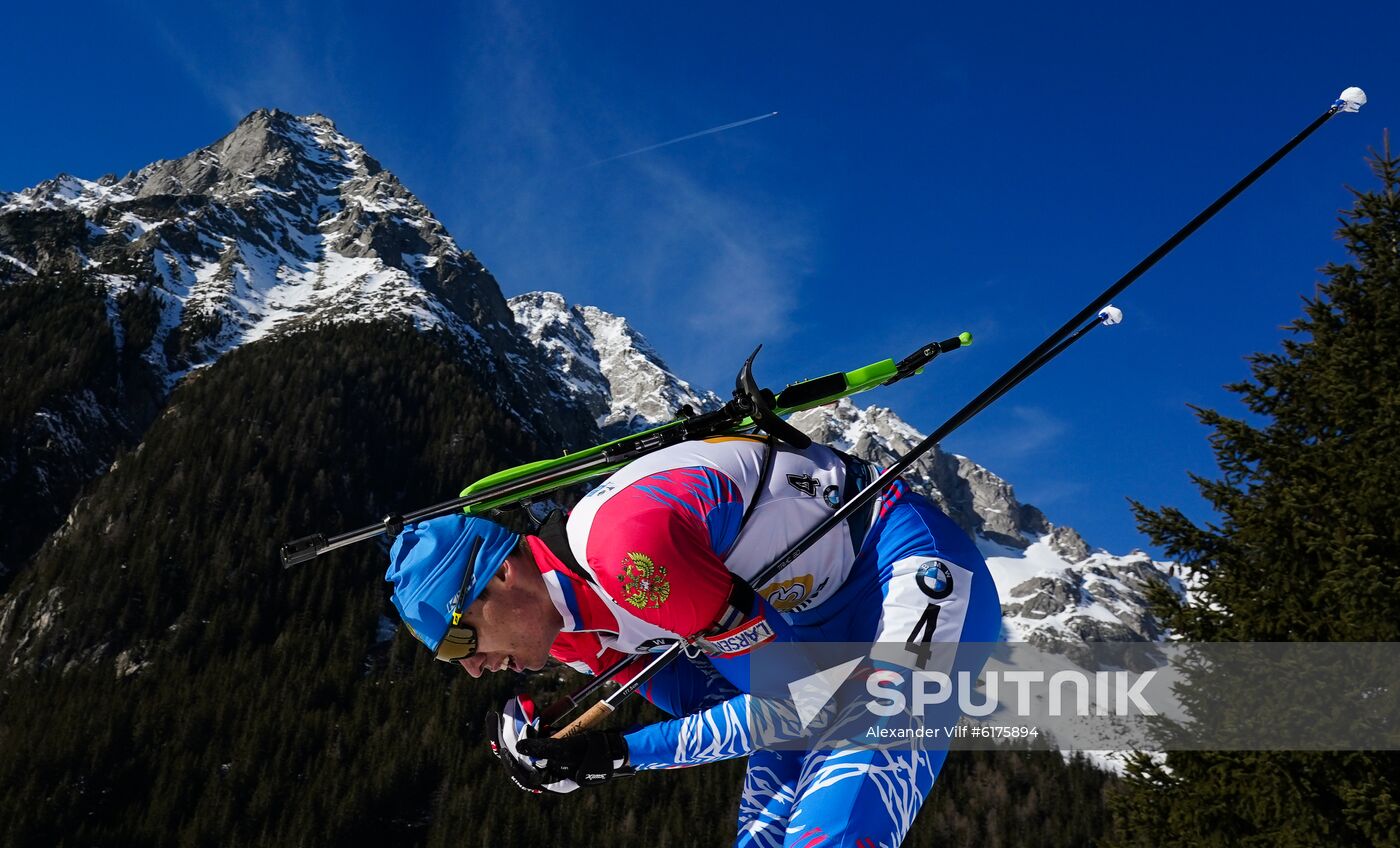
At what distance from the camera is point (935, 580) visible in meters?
3.61

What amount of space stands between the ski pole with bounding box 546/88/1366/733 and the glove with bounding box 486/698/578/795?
573 mm

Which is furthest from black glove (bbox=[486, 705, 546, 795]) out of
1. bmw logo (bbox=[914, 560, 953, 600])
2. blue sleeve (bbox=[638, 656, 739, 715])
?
bmw logo (bbox=[914, 560, 953, 600])

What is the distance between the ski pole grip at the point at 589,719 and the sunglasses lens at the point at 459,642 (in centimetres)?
54

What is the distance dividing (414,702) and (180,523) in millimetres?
36688

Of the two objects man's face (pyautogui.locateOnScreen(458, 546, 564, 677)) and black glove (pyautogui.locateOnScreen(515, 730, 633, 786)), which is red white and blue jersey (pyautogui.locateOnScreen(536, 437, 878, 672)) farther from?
black glove (pyautogui.locateOnScreen(515, 730, 633, 786))

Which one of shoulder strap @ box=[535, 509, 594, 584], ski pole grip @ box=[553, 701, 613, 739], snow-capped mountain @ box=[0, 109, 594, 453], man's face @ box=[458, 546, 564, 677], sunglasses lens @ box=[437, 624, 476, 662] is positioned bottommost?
ski pole grip @ box=[553, 701, 613, 739]

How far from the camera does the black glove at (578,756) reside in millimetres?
3824

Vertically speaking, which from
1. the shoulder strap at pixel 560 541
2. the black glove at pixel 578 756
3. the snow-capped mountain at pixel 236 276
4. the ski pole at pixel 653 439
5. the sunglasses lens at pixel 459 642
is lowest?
the black glove at pixel 578 756

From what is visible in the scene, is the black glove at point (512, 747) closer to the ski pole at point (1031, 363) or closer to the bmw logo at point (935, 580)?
the ski pole at point (1031, 363)

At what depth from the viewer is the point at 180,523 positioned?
10231cm

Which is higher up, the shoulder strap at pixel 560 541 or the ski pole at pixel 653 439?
the ski pole at pixel 653 439

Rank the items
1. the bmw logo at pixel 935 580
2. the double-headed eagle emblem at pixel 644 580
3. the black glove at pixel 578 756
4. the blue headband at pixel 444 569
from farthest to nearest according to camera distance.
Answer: the black glove at pixel 578 756 → the blue headband at pixel 444 569 → the bmw logo at pixel 935 580 → the double-headed eagle emblem at pixel 644 580

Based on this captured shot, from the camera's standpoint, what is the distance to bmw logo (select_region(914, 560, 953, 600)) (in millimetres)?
3588

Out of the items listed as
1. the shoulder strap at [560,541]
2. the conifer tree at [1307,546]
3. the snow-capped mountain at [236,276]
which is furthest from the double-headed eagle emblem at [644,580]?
the snow-capped mountain at [236,276]
